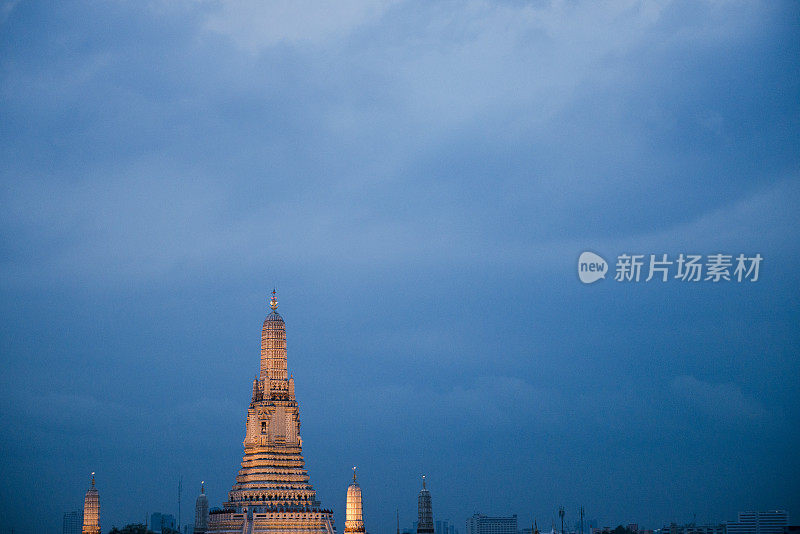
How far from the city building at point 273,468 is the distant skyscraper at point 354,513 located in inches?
109

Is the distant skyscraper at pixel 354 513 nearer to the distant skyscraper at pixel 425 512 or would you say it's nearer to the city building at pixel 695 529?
the distant skyscraper at pixel 425 512

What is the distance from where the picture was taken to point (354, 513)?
79375mm

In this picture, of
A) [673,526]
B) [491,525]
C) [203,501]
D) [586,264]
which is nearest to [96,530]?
[203,501]

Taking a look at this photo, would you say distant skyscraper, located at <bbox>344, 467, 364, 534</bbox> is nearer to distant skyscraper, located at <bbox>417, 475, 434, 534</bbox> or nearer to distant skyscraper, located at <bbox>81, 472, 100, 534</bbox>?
distant skyscraper, located at <bbox>417, 475, 434, 534</bbox>

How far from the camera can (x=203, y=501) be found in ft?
291

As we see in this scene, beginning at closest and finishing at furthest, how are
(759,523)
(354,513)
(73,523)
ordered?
(354,513) → (73,523) → (759,523)

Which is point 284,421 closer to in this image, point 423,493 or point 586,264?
point 423,493

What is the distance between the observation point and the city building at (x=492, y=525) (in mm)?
169587

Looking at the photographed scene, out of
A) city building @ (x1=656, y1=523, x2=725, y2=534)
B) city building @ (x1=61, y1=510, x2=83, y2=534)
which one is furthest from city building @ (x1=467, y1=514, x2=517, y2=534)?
city building @ (x1=61, y1=510, x2=83, y2=534)

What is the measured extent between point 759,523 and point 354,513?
9422 centimetres

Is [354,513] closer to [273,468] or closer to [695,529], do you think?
[273,468]

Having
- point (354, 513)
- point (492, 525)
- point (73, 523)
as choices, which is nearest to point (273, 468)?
point (354, 513)

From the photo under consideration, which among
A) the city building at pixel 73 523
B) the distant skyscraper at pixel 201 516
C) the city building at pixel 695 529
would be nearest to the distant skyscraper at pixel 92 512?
the distant skyscraper at pixel 201 516

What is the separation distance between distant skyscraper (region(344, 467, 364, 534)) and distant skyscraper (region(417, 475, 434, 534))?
20.1 ft
